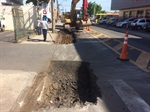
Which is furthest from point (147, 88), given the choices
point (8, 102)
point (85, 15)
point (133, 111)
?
point (85, 15)

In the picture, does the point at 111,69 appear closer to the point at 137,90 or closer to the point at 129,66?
the point at 129,66

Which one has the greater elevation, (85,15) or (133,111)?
(85,15)

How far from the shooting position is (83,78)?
7340 millimetres

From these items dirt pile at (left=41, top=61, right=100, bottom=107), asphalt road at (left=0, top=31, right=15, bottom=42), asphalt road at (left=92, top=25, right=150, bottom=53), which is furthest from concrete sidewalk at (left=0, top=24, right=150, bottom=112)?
asphalt road at (left=0, top=31, right=15, bottom=42)

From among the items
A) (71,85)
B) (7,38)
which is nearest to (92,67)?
(71,85)

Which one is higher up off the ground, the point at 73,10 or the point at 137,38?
the point at 73,10

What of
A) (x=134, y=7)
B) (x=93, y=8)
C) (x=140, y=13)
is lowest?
(x=140, y=13)

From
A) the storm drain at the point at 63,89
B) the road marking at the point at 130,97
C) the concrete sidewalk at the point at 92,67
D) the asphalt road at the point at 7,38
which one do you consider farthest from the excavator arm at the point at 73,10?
the road marking at the point at 130,97

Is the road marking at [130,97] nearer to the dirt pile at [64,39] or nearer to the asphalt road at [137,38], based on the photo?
the asphalt road at [137,38]

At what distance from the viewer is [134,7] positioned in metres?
47.5

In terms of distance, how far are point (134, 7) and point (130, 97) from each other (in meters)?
45.3

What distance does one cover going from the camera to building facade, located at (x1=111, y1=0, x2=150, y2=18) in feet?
138

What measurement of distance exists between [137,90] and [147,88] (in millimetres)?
390

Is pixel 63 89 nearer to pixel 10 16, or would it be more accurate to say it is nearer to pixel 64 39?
pixel 64 39
